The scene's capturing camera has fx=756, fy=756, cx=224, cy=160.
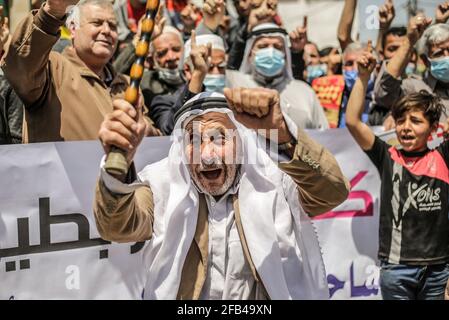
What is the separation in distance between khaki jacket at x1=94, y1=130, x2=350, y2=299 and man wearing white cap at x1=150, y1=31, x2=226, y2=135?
1.67 meters

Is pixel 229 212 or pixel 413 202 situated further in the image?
pixel 413 202

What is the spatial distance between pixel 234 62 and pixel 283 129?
4011 mm

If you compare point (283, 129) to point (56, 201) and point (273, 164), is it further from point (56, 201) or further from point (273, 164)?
point (56, 201)

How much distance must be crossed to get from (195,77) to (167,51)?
3.87 feet

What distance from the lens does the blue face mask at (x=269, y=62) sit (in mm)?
5789

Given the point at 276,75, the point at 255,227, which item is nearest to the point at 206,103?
the point at 255,227

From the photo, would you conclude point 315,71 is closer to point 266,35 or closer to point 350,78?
point 350,78

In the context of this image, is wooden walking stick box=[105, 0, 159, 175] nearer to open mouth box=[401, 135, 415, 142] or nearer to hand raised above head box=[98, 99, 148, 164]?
hand raised above head box=[98, 99, 148, 164]

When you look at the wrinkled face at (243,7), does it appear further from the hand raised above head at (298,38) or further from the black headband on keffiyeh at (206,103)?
the black headband on keffiyeh at (206,103)

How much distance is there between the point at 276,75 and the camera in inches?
230

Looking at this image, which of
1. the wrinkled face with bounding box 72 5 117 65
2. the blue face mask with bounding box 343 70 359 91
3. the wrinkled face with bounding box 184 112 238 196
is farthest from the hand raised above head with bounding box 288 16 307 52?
the wrinkled face with bounding box 184 112 238 196

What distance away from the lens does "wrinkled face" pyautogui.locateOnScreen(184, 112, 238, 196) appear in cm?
307

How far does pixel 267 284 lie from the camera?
303 centimetres
